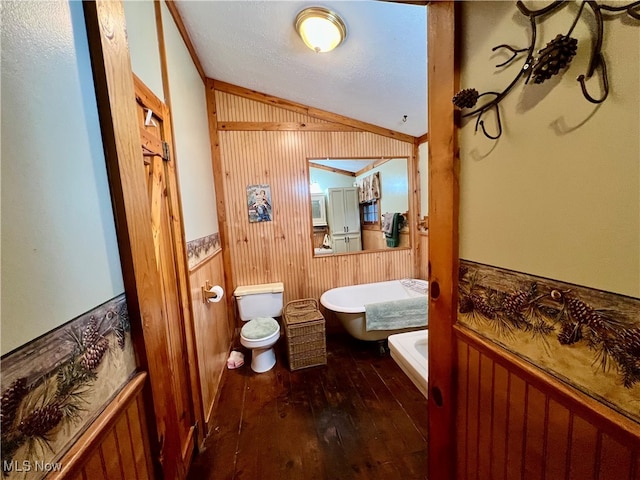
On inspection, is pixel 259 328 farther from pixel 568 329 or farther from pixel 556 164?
pixel 556 164

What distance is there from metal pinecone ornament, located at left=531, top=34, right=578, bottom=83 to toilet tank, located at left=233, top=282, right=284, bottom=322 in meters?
2.51

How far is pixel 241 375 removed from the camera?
2.37m

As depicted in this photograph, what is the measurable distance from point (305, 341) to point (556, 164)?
2.30 meters

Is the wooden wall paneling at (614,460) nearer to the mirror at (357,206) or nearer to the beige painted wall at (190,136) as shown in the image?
the beige painted wall at (190,136)

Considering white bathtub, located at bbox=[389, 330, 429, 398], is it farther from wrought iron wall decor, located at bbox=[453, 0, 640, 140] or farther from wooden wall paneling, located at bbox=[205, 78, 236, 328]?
wooden wall paneling, located at bbox=[205, 78, 236, 328]

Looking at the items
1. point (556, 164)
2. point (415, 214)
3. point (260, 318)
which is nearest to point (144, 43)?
point (556, 164)

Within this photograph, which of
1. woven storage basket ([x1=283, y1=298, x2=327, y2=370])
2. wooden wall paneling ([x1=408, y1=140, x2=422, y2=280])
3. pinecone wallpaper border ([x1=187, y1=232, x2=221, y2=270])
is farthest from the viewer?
wooden wall paneling ([x1=408, y1=140, x2=422, y2=280])

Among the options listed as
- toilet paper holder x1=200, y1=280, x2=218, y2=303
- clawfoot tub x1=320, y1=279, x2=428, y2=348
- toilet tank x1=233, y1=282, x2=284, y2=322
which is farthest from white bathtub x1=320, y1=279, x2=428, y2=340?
toilet paper holder x1=200, y1=280, x2=218, y2=303

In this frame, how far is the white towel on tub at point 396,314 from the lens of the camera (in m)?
2.48

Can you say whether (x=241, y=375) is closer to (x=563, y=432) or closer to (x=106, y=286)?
(x=106, y=286)

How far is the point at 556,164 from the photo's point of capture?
557 millimetres

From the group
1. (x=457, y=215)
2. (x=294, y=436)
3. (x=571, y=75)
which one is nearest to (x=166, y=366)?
(x=457, y=215)

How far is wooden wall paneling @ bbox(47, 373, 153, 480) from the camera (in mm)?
517

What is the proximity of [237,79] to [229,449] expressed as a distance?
3.15 metres
